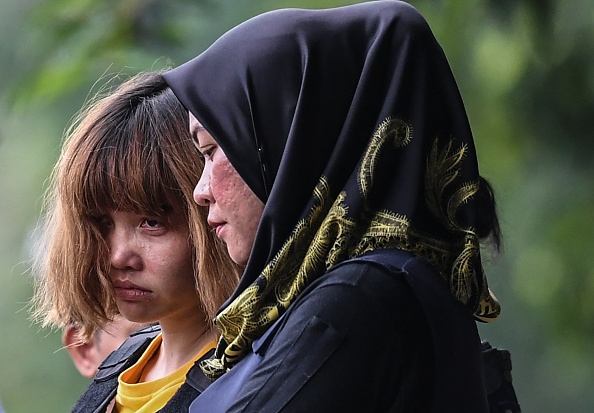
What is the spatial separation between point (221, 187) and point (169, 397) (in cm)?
47

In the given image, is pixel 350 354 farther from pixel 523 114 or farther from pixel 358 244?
pixel 523 114

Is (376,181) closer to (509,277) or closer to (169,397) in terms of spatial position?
(169,397)

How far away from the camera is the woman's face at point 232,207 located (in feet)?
4.44

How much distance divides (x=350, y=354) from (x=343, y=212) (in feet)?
0.69

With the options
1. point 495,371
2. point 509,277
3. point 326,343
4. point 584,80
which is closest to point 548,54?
point 584,80

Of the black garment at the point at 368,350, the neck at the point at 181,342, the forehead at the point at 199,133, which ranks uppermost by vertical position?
the forehead at the point at 199,133

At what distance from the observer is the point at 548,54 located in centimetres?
268

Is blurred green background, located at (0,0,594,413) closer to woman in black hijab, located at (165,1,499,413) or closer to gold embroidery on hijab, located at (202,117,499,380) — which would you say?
woman in black hijab, located at (165,1,499,413)

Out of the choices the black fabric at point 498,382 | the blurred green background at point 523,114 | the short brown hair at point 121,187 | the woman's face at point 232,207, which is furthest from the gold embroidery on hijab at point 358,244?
the blurred green background at point 523,114

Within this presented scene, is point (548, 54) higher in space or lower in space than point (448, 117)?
lower

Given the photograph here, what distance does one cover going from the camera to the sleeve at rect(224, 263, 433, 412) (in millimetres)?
1074

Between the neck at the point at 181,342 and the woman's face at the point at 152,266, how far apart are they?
6 centimetres

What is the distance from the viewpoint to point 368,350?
1085 mm

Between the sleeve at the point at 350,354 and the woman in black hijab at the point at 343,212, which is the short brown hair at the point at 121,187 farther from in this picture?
the sleeve at the point at 350,354
